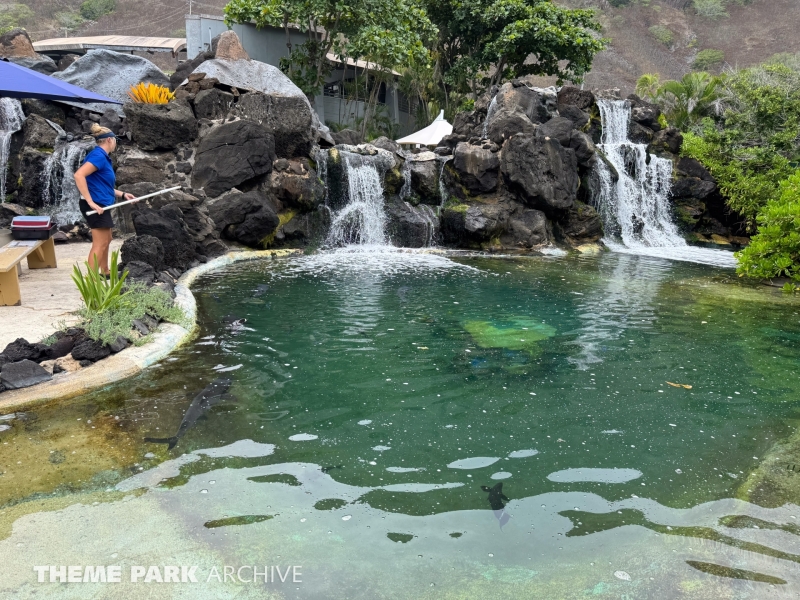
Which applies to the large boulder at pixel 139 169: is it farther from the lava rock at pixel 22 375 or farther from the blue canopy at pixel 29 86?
the lava rock at pixel 22 375

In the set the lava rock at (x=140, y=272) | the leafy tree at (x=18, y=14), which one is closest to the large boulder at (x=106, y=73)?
the lava rock at (x=140, y=272)

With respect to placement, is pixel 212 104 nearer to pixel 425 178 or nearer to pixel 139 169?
pixel 139 169

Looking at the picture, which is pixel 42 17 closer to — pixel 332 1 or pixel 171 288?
pixel 332 1

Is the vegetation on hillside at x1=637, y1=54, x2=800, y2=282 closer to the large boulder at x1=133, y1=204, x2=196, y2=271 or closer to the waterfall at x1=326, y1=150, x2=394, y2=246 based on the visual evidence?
the waterfall at x1=326, y1=150, x2=394, y2=246

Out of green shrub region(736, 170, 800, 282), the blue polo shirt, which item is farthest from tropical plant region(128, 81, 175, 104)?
green shrub region(736, 170, 800, 282)

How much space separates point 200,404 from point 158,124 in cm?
1018

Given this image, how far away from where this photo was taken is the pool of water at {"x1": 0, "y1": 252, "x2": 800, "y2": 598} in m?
3.09

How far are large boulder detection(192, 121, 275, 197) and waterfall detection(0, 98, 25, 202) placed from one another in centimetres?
444

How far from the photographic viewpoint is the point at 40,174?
43.0 feet

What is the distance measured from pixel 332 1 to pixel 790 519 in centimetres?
1945

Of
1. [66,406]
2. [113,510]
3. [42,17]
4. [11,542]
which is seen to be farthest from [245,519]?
[42,17]

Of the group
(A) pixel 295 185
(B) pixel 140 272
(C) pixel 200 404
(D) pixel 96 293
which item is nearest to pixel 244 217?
(A) pixel 295 185

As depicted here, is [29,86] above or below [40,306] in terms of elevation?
above

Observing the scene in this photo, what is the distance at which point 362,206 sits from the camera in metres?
14.9
